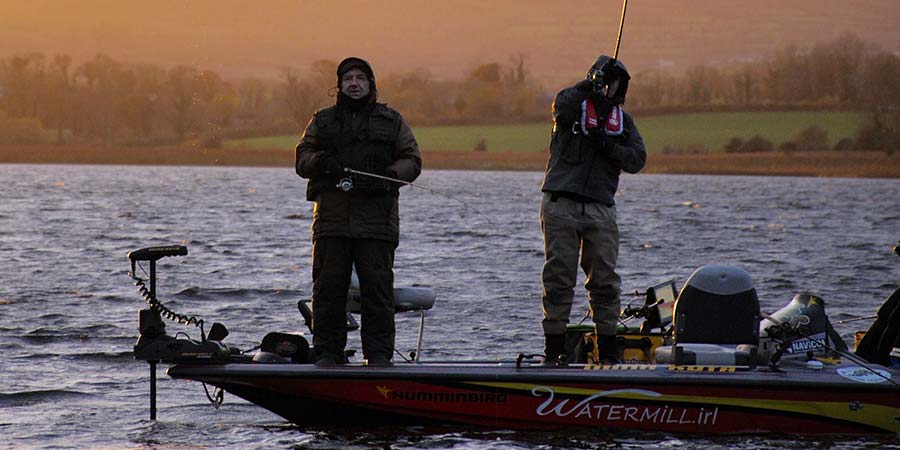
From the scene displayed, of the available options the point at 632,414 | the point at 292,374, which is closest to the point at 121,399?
the point at 292,374

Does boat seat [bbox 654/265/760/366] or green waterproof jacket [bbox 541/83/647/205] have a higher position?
green waterproof jacket [bbox 541/83/647/205]

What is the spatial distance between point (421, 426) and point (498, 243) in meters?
26.8

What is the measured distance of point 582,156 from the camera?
29.5ft

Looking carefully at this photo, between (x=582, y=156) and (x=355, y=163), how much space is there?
152 centimetres

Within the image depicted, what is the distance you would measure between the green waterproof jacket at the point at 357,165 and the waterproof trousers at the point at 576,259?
3.40 ft

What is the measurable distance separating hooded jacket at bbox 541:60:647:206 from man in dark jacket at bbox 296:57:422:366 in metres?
0.98

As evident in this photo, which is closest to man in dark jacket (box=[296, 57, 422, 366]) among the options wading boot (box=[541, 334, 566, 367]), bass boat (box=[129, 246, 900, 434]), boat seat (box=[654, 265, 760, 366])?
bass boat (box=[129, 246, 900, 434])

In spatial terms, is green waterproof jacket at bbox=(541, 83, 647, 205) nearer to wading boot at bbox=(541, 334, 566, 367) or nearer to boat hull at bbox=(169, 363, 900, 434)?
wading boot at bbox=(541, 334, 566, 367)

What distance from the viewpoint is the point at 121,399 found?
35.7 feet

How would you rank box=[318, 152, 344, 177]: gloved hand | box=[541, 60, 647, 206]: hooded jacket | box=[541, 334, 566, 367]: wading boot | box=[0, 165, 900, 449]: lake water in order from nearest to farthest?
box=[318, 152, 344, 177]: gloved hand → box=[541, 60, 647, 206]: hooded jacket → box=[541, 334, 566, 367]: wading boot → box=[0, 165, 900, 449]: lake water

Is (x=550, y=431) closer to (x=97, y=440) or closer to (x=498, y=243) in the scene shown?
(x=97, y=440)

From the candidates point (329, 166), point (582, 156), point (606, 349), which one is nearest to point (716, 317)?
point (606, 349)

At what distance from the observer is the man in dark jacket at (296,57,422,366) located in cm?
867

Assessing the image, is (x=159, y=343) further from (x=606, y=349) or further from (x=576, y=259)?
(x=606, y=349)
